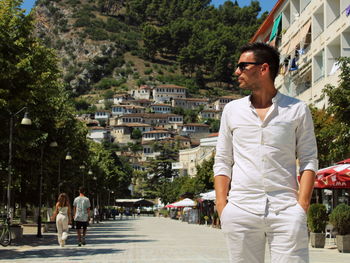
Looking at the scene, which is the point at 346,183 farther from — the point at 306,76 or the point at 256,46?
the point at 306,76

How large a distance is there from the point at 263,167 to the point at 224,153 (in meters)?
0.35

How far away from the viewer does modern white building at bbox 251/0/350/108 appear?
108ft

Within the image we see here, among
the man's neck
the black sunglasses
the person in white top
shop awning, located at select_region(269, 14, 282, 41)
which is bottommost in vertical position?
the person in white top

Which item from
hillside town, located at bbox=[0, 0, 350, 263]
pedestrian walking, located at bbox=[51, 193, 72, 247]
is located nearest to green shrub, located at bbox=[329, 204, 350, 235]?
hillside town, located at bbox=[0, 0, 350, 263]

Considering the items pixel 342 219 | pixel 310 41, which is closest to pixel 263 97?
pixel 342 219

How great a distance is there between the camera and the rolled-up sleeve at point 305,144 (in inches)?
167

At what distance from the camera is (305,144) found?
425 centimetres

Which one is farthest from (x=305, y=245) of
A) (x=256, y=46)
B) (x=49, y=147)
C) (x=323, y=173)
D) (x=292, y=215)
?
(x=49, y=147)

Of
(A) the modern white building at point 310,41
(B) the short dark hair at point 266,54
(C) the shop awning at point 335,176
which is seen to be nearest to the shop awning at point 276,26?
(A) the modern white building at point 310,41

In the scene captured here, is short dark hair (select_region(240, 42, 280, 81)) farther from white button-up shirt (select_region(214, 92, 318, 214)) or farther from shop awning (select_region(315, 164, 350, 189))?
shop awning (select_region(315, 164, 350, 189))

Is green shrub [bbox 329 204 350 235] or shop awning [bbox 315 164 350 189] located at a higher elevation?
shop awning [bbox 315 164 350 189]

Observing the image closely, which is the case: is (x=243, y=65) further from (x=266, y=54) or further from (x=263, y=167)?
(x=263, y=167)

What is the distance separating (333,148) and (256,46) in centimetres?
1646

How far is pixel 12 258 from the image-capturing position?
16.3 meters
